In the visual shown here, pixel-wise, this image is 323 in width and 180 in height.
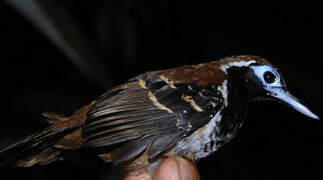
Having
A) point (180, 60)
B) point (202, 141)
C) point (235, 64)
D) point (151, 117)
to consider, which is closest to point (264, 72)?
point (235, 64)

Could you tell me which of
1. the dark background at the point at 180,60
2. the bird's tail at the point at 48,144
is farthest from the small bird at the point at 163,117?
the dark background at the point at 180,60

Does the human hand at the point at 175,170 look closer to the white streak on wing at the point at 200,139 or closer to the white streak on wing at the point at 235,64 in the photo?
the white streak on wing at the point at 200,139

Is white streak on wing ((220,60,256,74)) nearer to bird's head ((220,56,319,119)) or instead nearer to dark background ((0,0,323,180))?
bird's head ((220,56,319,119))

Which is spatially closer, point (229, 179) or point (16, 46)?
point (229, 179)

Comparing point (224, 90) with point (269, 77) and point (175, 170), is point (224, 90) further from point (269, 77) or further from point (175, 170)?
point (175, 170)

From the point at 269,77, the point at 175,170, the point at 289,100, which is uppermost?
the point at 269,77

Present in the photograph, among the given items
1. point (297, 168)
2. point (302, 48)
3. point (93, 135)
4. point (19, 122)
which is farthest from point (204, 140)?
point (302, 48)

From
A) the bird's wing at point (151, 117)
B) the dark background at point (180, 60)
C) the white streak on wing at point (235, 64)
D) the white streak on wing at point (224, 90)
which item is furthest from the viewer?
the dark background at point (180, 60)

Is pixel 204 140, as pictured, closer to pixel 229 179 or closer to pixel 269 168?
pixel 229 179
